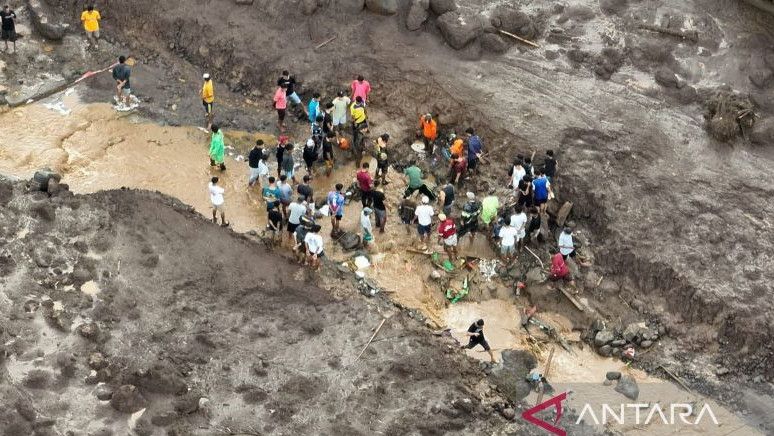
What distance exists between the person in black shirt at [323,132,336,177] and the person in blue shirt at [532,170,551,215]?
4861 mm

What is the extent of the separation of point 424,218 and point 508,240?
1818 mm

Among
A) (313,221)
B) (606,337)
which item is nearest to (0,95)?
(313,221)

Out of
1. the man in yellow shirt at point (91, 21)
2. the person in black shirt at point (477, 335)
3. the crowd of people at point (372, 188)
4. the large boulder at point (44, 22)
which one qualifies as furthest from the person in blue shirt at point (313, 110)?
the large boulder at point (44, 22)

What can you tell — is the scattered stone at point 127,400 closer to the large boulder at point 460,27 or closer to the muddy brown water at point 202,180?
the muddy brown water at point 202,180

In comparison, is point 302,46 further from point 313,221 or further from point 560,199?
point 560,199

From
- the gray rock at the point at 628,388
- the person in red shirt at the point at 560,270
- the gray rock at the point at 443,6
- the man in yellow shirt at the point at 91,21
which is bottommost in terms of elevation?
the gray rock at the point at 628,388

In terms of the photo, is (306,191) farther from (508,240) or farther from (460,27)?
(460,27)

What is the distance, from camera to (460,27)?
22.7 m

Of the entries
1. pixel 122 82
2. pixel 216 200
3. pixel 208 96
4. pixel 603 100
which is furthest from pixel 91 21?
pixel 603 100

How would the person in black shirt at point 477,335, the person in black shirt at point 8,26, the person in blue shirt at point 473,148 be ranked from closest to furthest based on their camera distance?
the person in black shirt at point 477,335 < the person in blue shirt at point 473,148 < the person in black shirt at point 8,26

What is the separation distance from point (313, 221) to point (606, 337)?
6.40m

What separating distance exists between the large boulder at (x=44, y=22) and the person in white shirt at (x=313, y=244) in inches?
389

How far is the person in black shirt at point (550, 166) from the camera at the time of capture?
2019 centimetres

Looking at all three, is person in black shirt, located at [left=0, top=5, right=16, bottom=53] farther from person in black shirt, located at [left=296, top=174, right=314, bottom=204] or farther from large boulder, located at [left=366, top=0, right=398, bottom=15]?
person in black shirt, located at [left=296, top=174, right=314, bottom=204]
